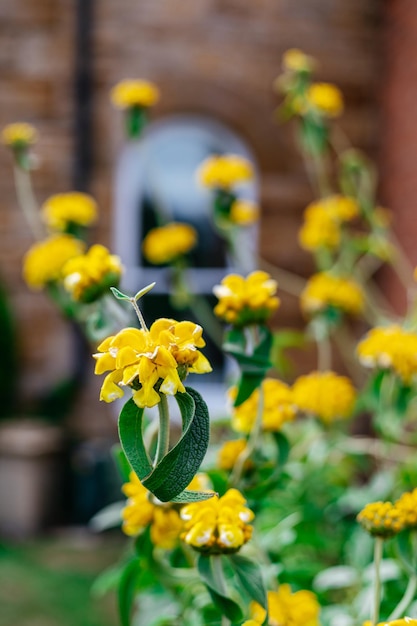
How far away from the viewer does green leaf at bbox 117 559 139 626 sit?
95 cm

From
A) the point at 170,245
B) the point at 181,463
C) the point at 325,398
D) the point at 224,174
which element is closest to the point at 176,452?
the point at 181,463

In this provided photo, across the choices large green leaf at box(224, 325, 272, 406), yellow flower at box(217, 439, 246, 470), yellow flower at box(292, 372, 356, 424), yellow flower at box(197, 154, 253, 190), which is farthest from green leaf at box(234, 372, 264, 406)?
yellow flower at box(197, 154, 253, 190)

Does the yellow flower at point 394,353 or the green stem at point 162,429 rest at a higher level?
the green stem at point 162,429

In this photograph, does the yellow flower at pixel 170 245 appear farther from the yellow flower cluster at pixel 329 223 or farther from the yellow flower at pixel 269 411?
the yellow flower at pixel 269 411

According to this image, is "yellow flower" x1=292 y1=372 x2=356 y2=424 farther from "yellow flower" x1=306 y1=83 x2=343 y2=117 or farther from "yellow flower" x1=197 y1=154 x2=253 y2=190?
"yellow flower" x1=306 y1=83 x2=343 y2=117

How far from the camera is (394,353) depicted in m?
1.14

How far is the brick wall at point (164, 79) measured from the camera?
352 cm

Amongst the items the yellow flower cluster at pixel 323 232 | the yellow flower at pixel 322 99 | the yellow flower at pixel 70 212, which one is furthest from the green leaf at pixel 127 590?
the yellow flower at pixel 322 99

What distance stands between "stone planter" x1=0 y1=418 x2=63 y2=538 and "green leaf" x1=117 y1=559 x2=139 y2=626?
2.47m

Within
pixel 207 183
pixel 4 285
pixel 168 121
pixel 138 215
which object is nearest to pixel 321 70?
pixel 168 121

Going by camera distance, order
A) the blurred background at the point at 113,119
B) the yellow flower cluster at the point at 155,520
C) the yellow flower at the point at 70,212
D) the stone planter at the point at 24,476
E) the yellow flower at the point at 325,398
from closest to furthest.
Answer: the yellow flower cluster at the point at 155,520 → the yellow flower at the point at 325,398 → the yellow flower at the point at 70,212 → the stone planter at the point at 24,476 → the blurred background at the point at 113,119

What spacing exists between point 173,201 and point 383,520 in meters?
3.02

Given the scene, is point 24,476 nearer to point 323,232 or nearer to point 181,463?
point 323,232

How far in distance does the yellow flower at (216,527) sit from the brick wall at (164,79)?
2.77 m
